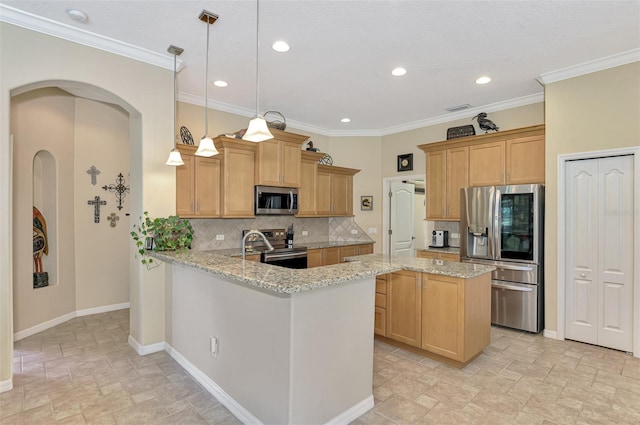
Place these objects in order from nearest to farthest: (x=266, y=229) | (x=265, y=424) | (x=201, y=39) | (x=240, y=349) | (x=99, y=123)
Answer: (x=265, y=424) < (x=240, y=349) < (x=201, y=39) < (x=99, y=123) < (x=266, y=229)

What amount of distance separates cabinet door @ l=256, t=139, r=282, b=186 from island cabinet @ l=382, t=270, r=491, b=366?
230 centimetres

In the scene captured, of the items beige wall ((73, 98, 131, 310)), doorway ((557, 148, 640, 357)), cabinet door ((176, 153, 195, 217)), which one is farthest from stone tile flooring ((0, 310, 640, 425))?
cabinet door ((176, 153, 195, 217))

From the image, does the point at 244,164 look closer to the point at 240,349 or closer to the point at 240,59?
the point at 240,59

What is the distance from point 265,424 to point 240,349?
49cm

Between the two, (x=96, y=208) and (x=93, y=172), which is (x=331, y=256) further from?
(x=93, y=172)

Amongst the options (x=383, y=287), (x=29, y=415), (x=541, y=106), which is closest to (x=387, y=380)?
(x=383, y=287)

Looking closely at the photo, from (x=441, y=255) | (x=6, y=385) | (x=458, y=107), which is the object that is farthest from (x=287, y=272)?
(x=458, y=107)

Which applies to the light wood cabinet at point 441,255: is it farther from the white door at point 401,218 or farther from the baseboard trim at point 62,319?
the baseboard trim at point 62,319

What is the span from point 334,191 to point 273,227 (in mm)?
1338

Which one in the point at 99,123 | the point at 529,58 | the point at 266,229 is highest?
the point at 529,58

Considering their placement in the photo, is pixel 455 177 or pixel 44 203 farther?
pixel 455 177

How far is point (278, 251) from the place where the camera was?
4863 mm

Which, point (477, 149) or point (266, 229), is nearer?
point (477, 149)

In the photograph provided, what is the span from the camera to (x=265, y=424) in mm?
2111
